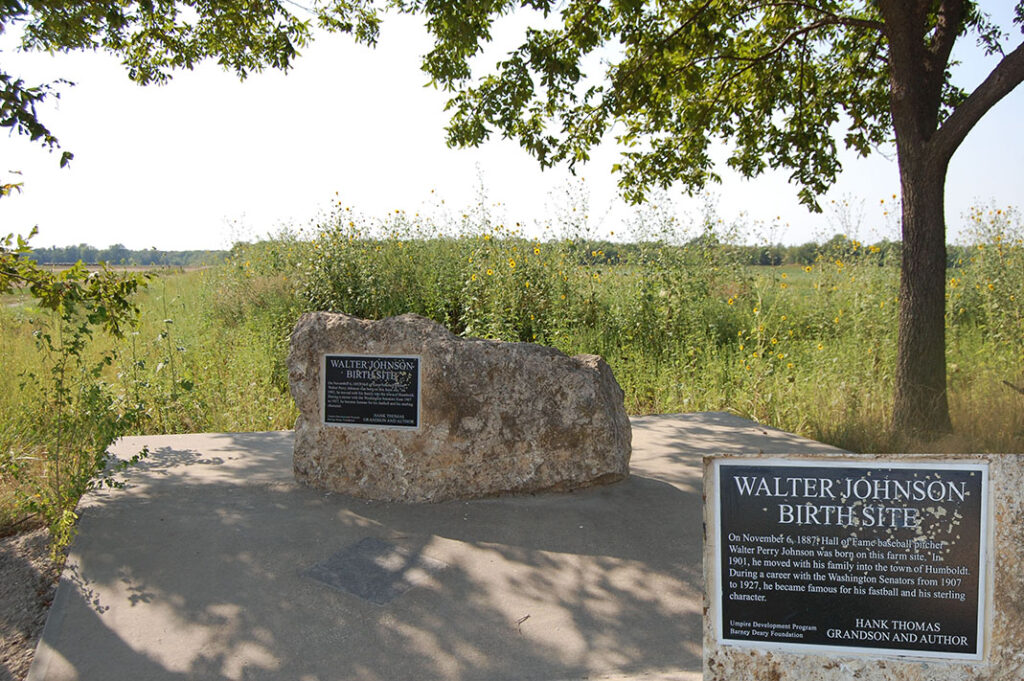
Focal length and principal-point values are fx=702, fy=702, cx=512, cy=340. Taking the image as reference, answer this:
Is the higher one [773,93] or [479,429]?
[773,93]

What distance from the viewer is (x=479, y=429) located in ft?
14.7

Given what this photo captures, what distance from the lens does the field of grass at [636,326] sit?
6957 millimetres

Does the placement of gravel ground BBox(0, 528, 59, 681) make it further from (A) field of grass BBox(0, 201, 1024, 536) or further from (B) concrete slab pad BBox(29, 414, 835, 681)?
(A) field of grass BBox(0, 201, 1024, 536)

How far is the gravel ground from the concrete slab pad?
0.15 m

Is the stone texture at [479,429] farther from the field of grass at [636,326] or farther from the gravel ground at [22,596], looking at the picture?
the field of grass at [636,326]

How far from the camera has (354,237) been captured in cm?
1073

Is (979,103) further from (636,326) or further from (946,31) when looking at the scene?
(636,326)

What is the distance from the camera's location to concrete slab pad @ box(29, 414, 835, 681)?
9.57ft

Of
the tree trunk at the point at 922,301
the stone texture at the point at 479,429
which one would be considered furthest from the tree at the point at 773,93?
the stone texture at the point at 479,429

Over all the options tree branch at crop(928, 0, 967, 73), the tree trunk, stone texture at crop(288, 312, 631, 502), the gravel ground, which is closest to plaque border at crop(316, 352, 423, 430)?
stone texture at crop(288, 312, 631, 502)

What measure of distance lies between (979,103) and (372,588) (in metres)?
5.86

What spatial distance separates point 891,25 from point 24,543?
297 inches

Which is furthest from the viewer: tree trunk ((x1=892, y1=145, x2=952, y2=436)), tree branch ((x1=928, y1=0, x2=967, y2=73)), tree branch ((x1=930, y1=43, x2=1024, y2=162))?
tree branch ((x1=928, y1=0, x2=967, y2=73))

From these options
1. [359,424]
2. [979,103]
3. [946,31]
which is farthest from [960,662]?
[946,31]
